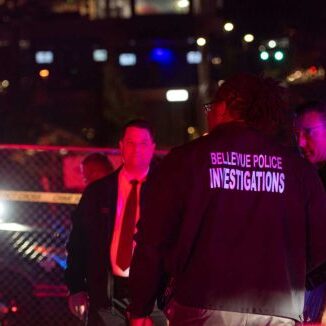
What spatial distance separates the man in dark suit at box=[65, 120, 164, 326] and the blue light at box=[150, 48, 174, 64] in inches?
1734

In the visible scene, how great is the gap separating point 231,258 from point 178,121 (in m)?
41.0

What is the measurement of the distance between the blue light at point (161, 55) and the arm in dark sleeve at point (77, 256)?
4412cm

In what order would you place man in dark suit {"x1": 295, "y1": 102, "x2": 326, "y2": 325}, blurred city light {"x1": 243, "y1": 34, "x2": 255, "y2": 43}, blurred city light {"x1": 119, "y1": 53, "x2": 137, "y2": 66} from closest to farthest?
man in dark suit {"x1": 295, "y1": 102, "x2": 326, "y2": 325}, blurred city light {"x1": 243, "y1": 34, "x2": 255, "y2": 43}, blurred city light {"x1": 119, "y1": 53, "x2": 137, "y2": 66}

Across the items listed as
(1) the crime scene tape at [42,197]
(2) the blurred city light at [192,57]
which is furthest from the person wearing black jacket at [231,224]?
(2) the blurred city light at [192,57]

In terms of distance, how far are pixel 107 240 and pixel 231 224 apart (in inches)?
73.1

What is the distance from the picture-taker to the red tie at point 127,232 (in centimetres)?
491

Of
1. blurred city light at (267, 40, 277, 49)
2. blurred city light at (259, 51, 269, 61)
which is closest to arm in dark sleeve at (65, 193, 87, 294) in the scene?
blurred city light at (259, 51, 269, 61)

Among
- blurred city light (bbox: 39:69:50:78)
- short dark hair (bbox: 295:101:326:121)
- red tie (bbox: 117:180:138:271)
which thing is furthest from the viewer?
blurred city light (bbox: 39:69:50:78)

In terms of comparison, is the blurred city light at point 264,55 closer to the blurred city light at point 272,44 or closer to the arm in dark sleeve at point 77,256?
the blurred city light at point 272,44

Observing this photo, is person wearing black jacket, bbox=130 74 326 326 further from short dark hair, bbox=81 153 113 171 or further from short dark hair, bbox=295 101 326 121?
short dark hair, bbox=81 153 113 171

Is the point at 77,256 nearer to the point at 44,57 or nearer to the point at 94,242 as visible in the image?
the point at 94,242

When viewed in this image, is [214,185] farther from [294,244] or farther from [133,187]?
[133,187]

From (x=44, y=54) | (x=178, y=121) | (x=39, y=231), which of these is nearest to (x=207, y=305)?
(x=39, y=231)

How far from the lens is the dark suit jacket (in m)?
4.95
